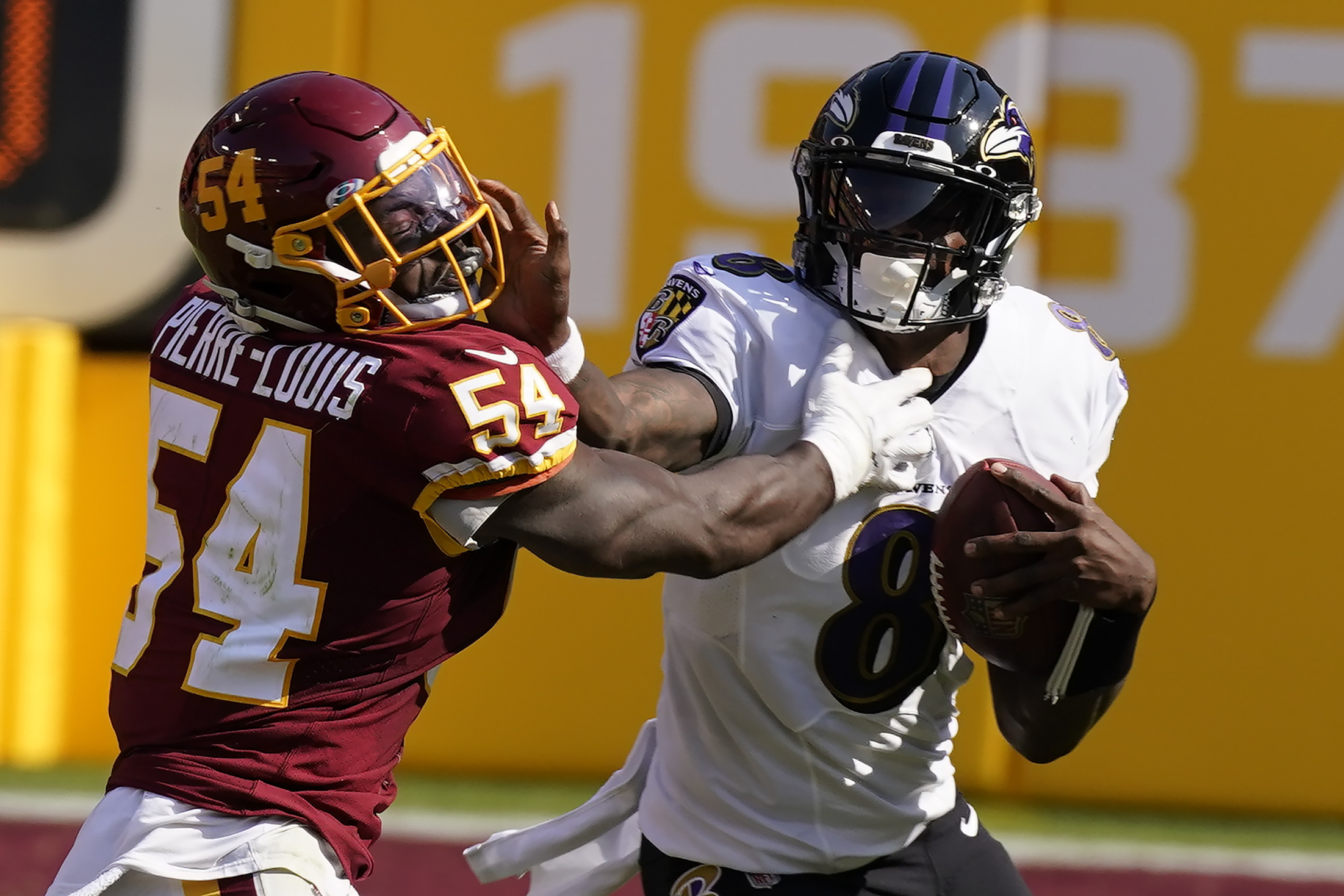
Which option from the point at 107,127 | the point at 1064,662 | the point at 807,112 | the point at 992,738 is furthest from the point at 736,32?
the point at 1064,662

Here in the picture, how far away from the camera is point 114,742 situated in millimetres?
4582

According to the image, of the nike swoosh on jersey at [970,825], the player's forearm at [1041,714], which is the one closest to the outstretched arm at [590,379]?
the player's forearm at [1041,714]

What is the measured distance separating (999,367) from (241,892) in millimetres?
1268

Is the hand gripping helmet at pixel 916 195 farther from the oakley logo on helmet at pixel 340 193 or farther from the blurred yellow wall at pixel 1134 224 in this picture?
the blurred yellow wall at pixel 1134 224

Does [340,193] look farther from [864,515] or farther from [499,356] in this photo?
[864,515]

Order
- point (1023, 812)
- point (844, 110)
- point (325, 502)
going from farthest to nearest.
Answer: point (1023, 812), point (844, 110), point (325, 502)

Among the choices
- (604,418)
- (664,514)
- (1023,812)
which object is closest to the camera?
(664,514)

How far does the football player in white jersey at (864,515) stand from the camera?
219cm

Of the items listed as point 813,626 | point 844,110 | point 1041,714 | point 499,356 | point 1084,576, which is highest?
point 844,110

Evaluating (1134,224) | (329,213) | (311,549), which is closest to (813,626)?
(311,549)

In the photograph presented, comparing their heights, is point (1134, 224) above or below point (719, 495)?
below

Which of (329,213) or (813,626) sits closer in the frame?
(329,213)

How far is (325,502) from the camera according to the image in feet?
5.88

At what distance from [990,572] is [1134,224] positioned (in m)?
2.69
